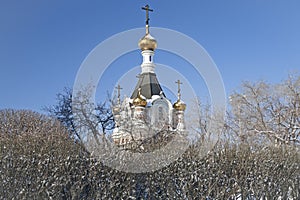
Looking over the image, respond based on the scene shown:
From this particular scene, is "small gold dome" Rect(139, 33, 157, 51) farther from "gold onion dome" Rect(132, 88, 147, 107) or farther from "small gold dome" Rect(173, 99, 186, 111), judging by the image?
"gold onion dome" Rect(132, 88, 147, 107)

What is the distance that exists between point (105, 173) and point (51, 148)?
0.99 m

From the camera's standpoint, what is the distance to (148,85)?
66.9ft

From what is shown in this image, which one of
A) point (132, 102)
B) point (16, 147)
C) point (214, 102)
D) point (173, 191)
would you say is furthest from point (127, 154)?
point (132, 102)

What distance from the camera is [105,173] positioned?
6.52m

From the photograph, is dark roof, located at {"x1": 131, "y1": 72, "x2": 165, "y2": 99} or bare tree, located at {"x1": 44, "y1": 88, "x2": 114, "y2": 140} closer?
bare tree, located at {"x1": 44, "y1": 88, "x2": 114, "y2": 140}

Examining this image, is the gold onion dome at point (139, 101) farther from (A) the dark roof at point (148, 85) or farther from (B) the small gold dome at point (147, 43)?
(B) the small gold dome at point (147, 43)

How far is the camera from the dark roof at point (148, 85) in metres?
20.1

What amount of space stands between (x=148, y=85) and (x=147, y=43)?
2285mm

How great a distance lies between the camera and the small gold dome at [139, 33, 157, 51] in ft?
67.9

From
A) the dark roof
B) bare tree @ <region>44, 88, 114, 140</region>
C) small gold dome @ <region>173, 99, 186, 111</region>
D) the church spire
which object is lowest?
bare tree @ <region>44, 88, 114, 140</region>

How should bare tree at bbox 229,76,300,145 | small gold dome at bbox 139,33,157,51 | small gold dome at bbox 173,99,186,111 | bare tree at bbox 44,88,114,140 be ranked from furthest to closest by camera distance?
small gold dome at bbox 139,33,157,51 → small gold dome at bbox 173,99,186,111 → bare tree at bbox 229,76,300,145 → bare tree at bbox 44,88,114,140

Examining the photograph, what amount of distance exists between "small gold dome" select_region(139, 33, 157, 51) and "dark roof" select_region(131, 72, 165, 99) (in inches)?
56.7

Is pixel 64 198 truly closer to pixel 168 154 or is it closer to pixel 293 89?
pixel 168 154

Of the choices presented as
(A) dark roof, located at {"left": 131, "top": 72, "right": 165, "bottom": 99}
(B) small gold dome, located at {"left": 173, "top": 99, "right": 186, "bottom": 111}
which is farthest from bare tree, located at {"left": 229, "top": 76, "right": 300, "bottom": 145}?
(A) dark roof, located at {"left": 131, "top": 72, "right": 165, "bottom": 99}
